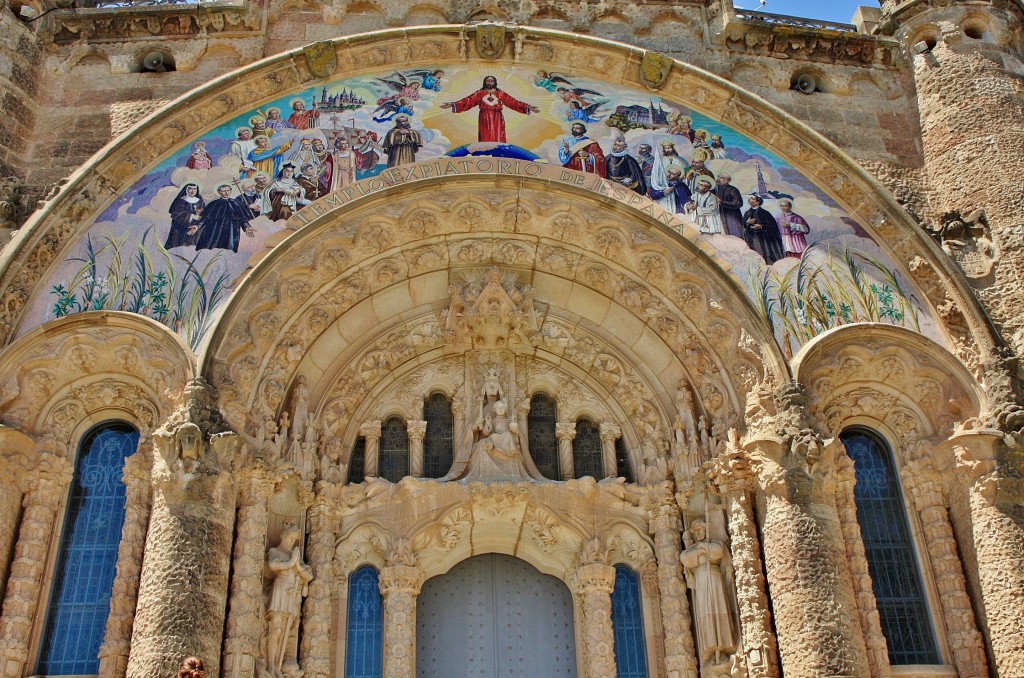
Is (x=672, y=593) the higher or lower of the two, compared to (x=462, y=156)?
lower

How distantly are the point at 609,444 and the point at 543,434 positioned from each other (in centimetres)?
78

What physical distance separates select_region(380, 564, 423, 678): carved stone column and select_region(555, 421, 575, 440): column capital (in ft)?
7.20

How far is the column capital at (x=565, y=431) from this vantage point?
11.6 meters

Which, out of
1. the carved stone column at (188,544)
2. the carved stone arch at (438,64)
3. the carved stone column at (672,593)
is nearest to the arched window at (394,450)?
the carved stone column at (188,544)

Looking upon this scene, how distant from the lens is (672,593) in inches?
412

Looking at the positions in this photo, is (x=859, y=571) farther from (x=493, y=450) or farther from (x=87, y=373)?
(x=87, y=373)

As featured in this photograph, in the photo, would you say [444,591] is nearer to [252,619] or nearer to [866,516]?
[252,619]

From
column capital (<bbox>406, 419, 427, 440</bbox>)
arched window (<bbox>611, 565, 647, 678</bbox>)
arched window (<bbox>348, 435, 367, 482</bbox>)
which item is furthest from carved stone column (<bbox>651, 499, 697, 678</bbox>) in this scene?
arched window (<bbox>348, 435, 367, 482</bbox>)

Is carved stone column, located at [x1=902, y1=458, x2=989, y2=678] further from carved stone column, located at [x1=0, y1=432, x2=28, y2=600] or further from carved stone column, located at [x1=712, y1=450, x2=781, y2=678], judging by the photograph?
carved stone column, located at [x1=0, y1=432, x2=28, y2=600]

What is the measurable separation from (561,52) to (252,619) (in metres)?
7.37

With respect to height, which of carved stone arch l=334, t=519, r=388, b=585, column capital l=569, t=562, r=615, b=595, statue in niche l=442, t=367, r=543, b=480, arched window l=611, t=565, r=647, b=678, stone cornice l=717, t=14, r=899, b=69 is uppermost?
stone cornice l=717, t=14, r=899, b=69

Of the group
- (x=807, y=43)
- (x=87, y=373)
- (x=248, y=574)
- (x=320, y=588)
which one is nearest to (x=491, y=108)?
(x=807, y=43)

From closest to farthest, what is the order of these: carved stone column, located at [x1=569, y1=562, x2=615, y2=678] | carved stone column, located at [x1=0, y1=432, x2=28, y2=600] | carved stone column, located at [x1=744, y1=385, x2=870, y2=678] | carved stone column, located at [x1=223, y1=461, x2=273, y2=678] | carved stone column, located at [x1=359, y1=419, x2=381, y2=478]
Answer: carved stone column, located at [x1=744, y1=385, x2=870, y2=678] < carved stone column, located at [x1=223, y1=461, x2=273, y2=678] < carved stone column, located at [x1=0, y1=432, x2=28, y2=600] < carved stone column, located at [x1=569, y1=562, x2=615, y2=678] < carved stone column, located at [x1=359, y1=419, x2=381, y2=478]

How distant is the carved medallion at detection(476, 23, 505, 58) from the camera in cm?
1208
